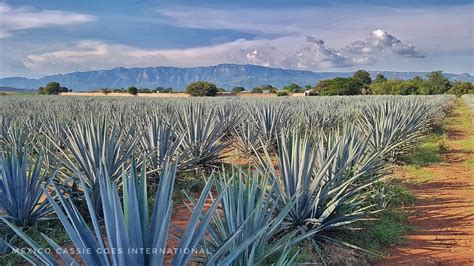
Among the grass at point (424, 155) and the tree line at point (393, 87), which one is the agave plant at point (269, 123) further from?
the tree line at point (393, 87)

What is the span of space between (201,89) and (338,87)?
73.4ft

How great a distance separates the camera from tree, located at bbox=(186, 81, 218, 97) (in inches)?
2293

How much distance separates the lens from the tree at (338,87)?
208ft

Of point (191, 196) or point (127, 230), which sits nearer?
point (127, 230)

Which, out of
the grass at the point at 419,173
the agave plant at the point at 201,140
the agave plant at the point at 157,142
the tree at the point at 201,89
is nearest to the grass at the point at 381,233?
the grass at the point at 419,173

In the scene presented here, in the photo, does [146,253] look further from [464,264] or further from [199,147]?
[199,147]

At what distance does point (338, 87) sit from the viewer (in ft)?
211

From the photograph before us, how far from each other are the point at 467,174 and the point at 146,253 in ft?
23.9

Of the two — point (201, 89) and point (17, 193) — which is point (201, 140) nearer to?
point (17, 193)

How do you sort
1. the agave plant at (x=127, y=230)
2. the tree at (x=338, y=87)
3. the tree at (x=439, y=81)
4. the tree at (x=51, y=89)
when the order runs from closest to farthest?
the agave plant at (x=127, y=230)
the tree at (x=338, y=87)
the tree at (x=51, y=89)
the tree at (x=439, y=81)

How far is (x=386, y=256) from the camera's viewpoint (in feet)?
12.2

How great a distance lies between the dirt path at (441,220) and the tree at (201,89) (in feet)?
169

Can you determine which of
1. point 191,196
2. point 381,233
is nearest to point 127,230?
point 191,196

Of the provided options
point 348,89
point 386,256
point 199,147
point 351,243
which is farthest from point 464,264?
point 348,89
